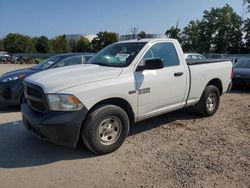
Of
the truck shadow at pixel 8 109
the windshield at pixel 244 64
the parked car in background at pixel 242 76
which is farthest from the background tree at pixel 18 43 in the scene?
the truck shadow at pixel 8 109

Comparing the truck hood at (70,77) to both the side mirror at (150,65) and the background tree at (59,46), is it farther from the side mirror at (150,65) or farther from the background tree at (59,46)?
the background tree at (59,46)

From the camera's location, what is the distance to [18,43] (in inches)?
3497

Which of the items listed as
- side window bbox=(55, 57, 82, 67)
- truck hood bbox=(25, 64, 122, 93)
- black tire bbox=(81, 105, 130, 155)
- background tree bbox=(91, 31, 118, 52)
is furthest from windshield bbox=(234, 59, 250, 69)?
background tree bbox=(91, 31, 118, 52)

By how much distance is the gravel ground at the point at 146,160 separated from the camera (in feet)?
13.5

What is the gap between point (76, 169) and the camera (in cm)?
448

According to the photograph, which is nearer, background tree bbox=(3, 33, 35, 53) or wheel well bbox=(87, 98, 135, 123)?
wheel well bbox=(87, 98, 135, 123)

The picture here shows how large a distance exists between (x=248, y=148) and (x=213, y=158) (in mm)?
847

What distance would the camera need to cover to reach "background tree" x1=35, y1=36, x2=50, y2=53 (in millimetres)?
→ 86162

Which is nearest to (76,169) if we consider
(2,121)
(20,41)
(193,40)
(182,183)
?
(182,183)

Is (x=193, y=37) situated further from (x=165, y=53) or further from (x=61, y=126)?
(x=61, y=126)

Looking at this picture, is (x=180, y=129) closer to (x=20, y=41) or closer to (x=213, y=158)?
(x=213, y=158)

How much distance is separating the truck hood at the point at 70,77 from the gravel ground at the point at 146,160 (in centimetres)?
117

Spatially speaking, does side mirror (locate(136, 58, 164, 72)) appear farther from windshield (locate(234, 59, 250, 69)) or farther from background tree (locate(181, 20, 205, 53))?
background tree (locate(181, 20, 205, 53))

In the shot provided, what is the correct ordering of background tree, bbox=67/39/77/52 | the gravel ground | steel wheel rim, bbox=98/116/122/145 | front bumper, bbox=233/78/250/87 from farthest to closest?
background tree, bbox=67/39/77/52, front bumper, bbox=233/78/250/87, steel wheel rim, bbox=98/116/122/145, the gravel ground
